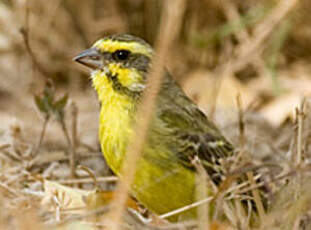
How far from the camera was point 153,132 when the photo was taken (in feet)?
12.6

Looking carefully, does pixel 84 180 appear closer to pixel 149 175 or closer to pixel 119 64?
pixel 149 175

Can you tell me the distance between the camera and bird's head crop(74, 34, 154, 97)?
3.94 metres

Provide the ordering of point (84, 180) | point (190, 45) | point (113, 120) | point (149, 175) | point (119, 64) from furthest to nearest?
point (190, 45) < point (84, 180) < point (119, 64) < point (113, 120) < point (149, 175)

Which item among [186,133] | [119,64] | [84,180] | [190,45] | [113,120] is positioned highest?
[119,64]

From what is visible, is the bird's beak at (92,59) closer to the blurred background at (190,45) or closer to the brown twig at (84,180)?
the brown twig at (84,180)

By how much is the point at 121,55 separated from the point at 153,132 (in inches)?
18.8

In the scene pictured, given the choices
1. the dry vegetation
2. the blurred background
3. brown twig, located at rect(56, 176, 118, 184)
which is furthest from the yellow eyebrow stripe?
the blurred background

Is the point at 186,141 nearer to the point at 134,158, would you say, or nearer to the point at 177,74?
the point at 134,158

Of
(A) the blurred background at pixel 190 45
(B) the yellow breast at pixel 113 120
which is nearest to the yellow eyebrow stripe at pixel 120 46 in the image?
(B) the yellow breast at pixel 113 120

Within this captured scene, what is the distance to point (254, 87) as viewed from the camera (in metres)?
6.84

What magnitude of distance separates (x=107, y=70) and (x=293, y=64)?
3554mm

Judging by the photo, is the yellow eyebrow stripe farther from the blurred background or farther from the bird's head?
the blurred background

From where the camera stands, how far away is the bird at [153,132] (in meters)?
3.71

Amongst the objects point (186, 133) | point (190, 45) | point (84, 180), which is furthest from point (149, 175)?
point (190, 45)
